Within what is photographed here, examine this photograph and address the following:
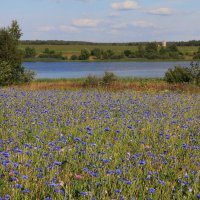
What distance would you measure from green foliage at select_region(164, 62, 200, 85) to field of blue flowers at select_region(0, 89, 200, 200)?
1528 cm

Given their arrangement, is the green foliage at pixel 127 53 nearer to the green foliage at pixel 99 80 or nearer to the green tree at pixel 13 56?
the green tree at pixel 13 56

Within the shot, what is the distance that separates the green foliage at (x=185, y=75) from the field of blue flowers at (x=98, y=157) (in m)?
15.3

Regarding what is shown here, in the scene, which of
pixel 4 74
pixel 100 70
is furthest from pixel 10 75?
pixel 100 70

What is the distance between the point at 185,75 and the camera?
86.9 feet

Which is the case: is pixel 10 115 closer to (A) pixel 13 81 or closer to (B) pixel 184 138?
(B) pixel 184 138

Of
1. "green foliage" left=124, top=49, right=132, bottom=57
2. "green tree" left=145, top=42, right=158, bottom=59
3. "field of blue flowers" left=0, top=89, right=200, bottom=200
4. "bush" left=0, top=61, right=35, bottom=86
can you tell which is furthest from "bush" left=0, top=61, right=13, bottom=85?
"green foliage" left=124, top=49, right=132, bottom=57

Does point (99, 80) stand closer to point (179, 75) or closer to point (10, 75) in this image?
point (179, 75)

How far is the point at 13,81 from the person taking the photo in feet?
107

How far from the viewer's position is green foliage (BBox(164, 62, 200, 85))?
995 inches

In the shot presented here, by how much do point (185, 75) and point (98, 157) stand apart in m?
21.3

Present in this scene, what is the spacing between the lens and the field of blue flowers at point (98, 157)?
4824 mm

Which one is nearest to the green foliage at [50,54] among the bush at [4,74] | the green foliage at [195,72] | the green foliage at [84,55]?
the green foliage at [84,55]

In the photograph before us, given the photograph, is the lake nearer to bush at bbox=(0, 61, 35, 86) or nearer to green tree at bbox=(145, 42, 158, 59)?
bush at bbox=(0, 61, 35, 86)

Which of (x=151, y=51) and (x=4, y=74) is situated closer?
(x=4, y=74)
